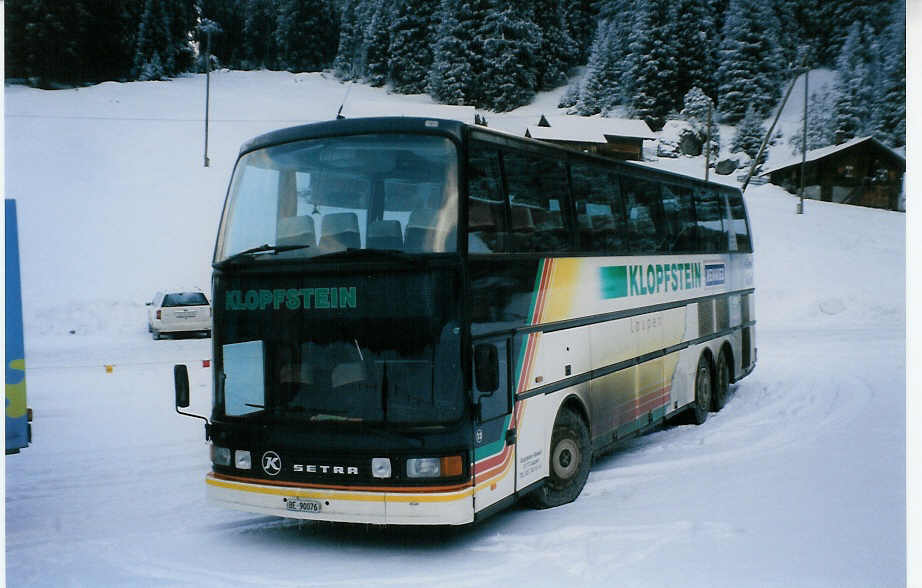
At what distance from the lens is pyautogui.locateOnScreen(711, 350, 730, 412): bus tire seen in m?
12.1

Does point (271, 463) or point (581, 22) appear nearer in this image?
point (271, 463)

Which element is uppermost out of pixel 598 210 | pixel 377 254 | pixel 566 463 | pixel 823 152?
pixel 823 152

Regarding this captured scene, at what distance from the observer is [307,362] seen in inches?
242

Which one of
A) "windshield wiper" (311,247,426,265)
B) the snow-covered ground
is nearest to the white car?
the snow-covered ground

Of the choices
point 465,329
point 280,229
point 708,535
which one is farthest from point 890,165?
point 280,229

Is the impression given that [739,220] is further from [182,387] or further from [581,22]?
[182,387]

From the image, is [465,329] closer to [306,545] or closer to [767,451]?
[306,545]

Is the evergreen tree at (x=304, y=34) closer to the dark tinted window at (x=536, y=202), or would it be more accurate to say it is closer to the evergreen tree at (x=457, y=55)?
the evergreen tree at (x=457, y=55)

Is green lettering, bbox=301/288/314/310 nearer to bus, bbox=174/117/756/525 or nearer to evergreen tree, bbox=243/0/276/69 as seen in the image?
bus, bbox=174/117/756/525

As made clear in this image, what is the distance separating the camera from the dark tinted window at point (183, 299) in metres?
20.7

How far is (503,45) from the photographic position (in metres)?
11.5

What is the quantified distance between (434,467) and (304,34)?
9.46m

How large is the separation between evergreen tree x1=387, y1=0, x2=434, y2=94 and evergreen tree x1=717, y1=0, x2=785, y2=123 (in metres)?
4.24

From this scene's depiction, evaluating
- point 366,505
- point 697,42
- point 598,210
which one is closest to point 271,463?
point 366,505
